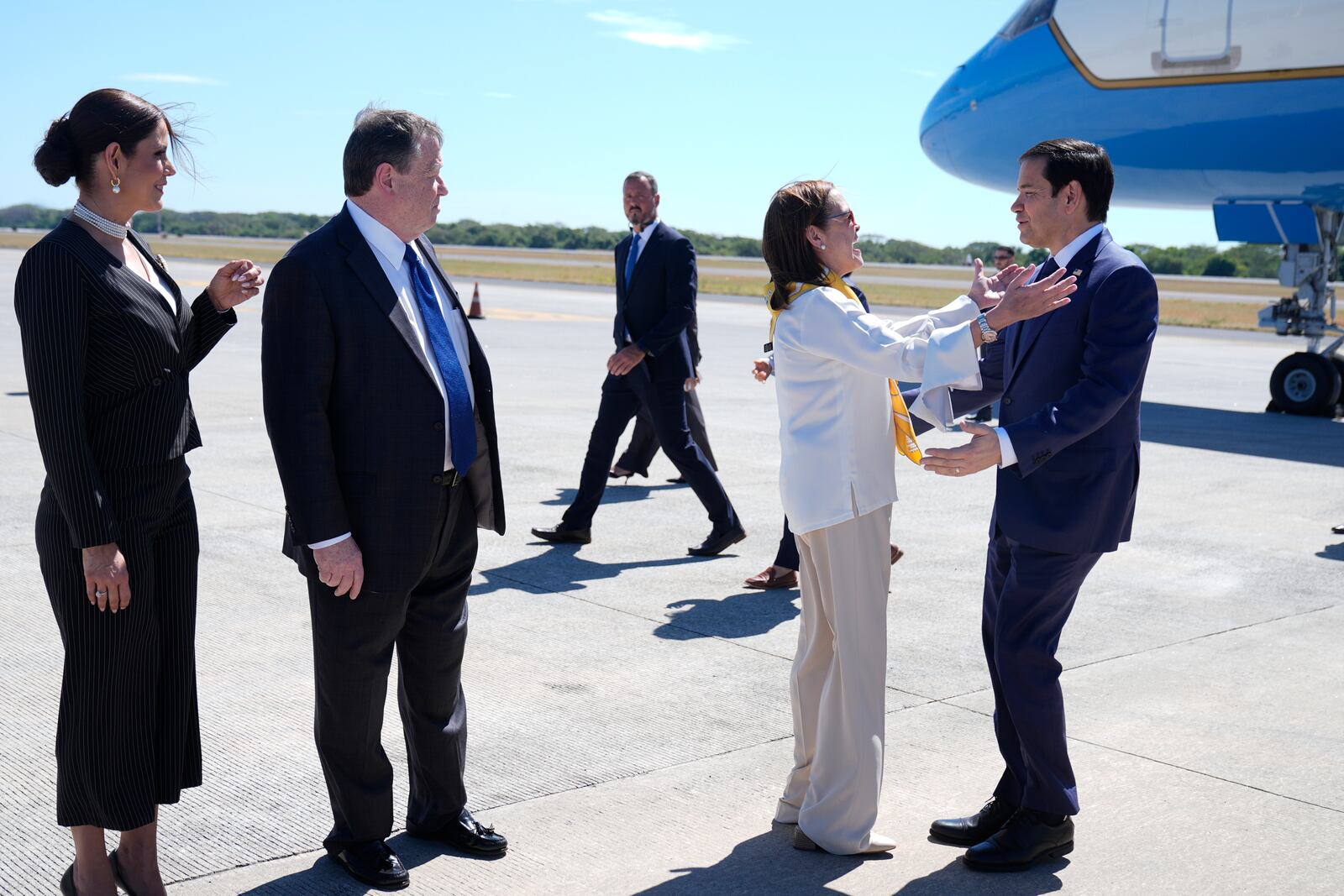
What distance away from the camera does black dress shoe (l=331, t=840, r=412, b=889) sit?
3285 mm

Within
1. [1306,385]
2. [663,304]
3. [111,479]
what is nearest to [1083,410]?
[111,479]

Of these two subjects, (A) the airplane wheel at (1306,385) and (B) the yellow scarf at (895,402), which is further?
(A) the airplane wheel at (1306,385)

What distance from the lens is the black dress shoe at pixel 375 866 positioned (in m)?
3.29

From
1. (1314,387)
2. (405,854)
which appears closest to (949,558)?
(405,854)

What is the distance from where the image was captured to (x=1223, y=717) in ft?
15.6

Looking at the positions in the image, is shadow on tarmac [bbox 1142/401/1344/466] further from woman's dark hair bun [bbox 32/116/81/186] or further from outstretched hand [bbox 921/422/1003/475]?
woman's dark hair bun [bbox 32/116/81/186]

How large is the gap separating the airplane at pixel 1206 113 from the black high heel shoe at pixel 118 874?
12.8 metres

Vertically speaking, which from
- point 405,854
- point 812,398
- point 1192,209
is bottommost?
point 405,854

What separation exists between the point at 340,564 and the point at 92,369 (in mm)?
725

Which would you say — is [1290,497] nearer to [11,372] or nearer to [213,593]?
[213,593]

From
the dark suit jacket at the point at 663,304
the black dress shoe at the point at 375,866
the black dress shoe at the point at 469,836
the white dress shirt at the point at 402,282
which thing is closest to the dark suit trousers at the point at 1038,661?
the black dress shoe at the point at 469,836

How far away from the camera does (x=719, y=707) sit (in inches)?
188

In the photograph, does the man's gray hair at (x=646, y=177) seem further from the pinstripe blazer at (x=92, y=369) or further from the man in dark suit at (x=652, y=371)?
the pinstripe blazer at (x=92, y=369)

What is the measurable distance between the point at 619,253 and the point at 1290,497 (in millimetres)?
5189
